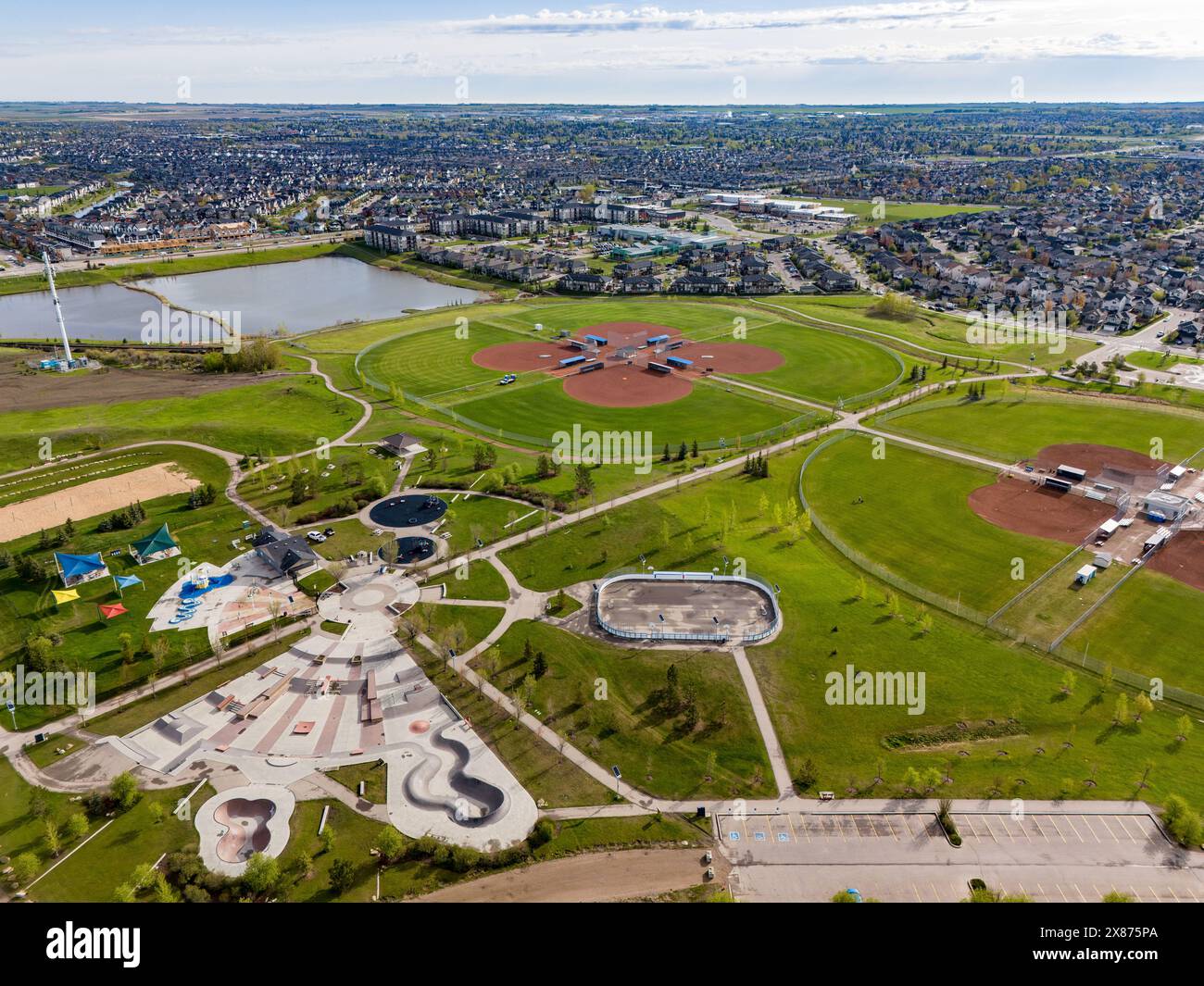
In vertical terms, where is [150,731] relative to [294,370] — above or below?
below

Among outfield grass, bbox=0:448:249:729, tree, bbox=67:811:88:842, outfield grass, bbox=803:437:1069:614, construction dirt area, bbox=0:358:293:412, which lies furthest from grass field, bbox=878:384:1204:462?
construction dirt area, bbox=0:358:293:412

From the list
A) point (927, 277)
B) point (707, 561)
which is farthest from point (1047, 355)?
point (707, 561)

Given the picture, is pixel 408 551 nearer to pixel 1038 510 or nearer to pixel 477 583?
pixel 477 583

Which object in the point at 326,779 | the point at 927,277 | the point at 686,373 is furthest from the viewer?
the point at 927,277

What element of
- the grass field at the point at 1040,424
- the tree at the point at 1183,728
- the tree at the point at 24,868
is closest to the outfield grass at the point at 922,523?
the grass field at the point at 1040,424

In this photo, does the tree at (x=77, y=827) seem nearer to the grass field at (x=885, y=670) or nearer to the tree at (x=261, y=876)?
the tree at (x=261, y=876)

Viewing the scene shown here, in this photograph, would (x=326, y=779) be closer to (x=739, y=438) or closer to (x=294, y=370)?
(x=739, y=438)

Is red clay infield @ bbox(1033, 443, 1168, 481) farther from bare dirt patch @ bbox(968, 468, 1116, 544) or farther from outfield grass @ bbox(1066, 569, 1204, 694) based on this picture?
outfield grass @ bbox(1066, 569, 1204, 694)
